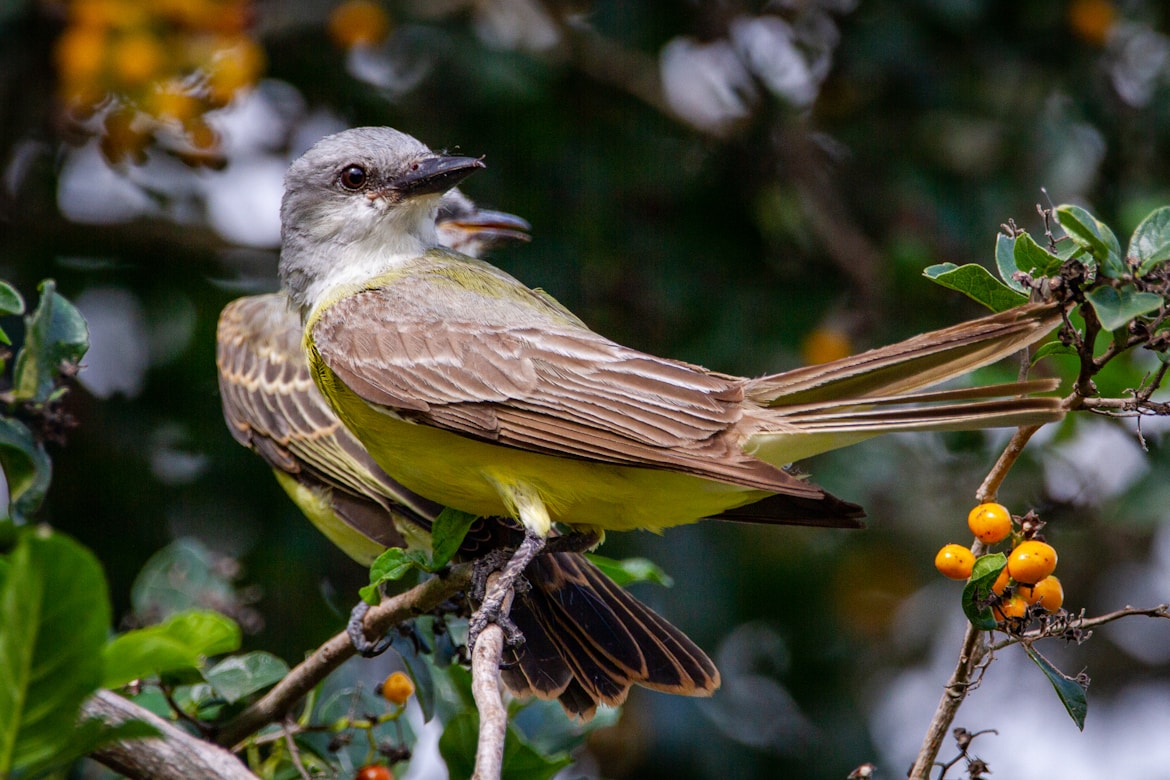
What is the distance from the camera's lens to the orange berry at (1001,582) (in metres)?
2.44

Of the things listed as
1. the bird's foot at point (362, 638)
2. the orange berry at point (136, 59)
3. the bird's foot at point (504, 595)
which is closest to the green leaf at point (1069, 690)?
the bird's foot at point (504, 595)

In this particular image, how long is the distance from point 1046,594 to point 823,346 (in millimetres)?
3096

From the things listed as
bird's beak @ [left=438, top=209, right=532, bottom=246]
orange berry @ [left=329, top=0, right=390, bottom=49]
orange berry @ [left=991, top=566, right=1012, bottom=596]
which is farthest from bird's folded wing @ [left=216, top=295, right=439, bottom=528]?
orange berry @ [left=991, top=566, right=1012, bottom=596]

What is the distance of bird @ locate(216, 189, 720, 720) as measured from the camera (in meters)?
3.48

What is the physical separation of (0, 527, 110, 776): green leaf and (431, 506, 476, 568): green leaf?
1.32m

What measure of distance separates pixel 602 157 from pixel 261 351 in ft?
6.16

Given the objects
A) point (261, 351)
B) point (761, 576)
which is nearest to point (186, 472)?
point (261, 351)

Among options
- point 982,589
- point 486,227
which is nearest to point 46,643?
point 982,589

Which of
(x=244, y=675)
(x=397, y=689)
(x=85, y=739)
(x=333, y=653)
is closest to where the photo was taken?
(x=85, y=739)

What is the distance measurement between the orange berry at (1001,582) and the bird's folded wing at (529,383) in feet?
1.55

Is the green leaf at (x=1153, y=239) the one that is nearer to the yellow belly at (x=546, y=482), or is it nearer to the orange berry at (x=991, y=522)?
the orange berry at (x=991, y=522)

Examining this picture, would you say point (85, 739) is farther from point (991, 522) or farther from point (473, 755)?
point (991, 522)

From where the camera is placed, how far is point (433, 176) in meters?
3.97

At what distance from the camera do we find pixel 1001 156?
237 inches
